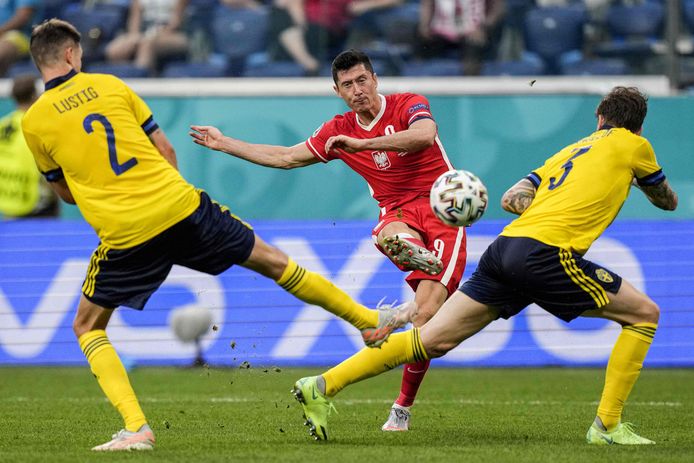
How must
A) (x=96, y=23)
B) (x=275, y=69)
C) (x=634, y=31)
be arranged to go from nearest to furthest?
(x=634, y=31), (x=275, y=69), (x=96, y=23)

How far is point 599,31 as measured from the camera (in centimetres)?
1430

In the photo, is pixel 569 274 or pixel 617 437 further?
pixel 617 437

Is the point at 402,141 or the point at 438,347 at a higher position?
the point at 402,141

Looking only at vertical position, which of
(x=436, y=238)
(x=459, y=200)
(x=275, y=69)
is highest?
(x=459, y=200)

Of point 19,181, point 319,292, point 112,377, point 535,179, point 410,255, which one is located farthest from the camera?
point 19,181

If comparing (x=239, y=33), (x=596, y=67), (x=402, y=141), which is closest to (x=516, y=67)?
(x=596, y=67)

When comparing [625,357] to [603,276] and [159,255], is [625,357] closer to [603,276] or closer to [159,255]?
[603,276]

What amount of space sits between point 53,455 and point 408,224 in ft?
9.46

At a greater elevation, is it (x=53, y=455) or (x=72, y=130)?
(x=72, y=130)

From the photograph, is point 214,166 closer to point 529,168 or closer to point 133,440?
point 529,168

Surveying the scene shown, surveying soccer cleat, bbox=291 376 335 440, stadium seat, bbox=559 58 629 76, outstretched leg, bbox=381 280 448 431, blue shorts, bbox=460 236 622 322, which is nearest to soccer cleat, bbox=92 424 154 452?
soccer cleat, bbox=291 376 335 440

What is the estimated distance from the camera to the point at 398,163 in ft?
26.3

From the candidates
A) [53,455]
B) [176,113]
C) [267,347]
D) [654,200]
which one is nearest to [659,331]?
[267,347]

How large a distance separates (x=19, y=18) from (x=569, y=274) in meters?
10.5
